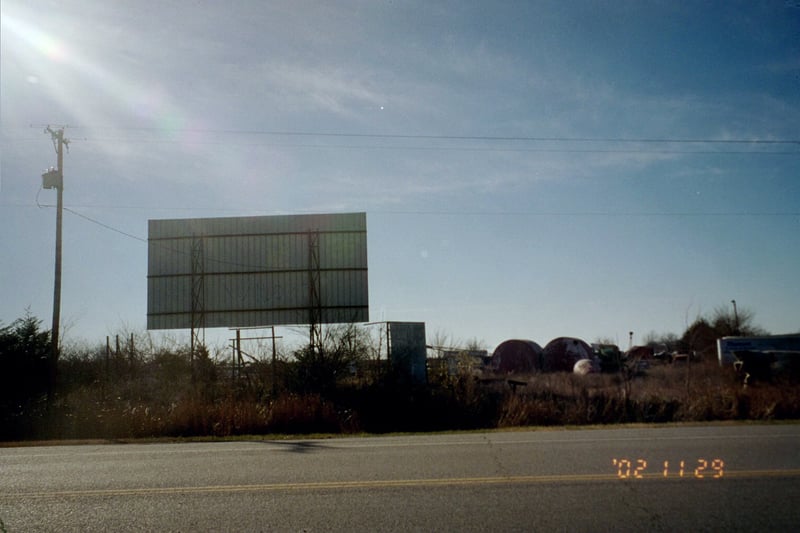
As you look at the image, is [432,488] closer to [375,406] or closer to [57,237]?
[375,406]

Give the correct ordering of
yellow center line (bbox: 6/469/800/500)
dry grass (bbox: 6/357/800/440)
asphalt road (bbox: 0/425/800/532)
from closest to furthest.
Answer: asphalt road (bbox: 0/425/800/532), yellow center line (bbox: 6/469/800/500), dry grass (bbox: 6/357/800/440)

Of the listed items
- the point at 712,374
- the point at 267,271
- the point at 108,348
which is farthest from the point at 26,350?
the point at 712,374

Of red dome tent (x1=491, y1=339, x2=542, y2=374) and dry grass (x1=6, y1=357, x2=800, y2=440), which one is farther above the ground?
red dome tent (x1=491, y1=339, x2=542, y2=374)

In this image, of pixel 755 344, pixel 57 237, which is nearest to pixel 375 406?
pixel 57 237

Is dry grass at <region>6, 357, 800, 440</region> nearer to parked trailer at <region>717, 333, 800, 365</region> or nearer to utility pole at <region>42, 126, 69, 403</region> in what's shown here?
utility pole at <region>42, 126, 69, 403</region>

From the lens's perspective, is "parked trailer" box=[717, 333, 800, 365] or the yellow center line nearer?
the yellow center line

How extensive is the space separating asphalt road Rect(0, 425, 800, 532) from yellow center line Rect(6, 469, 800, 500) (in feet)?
0.09

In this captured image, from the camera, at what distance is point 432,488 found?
8.74 metres

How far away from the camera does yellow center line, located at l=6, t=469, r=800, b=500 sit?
896 centimetres

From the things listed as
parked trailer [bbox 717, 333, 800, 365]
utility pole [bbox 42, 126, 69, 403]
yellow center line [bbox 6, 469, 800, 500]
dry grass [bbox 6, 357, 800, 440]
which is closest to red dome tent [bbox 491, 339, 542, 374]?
parked trailer [bbox 717, 333, 800, 365]

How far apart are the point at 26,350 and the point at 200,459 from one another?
19.8 m

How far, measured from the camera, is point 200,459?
12086mm

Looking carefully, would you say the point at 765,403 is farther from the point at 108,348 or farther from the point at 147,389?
the point at 108,348

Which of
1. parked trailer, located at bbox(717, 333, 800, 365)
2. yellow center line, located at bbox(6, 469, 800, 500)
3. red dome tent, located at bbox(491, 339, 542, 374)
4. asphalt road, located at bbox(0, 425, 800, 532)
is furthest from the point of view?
red dome tent, located at bbox(491, 339, 542, 374)
